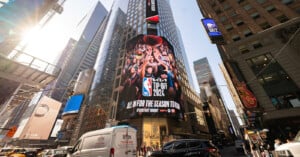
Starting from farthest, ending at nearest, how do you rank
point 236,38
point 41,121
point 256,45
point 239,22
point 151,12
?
point 41,121 → point 239,22 → point 236,38 → point 256,45 → point 151,12

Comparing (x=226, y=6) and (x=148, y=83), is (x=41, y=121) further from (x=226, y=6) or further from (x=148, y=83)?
(x=226, y=6)

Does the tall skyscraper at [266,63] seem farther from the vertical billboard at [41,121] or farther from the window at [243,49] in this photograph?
the vertical billboard at [41,121]

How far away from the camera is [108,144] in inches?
316

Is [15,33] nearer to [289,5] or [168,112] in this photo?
[168,112]

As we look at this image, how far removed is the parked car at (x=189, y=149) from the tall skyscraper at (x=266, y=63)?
14.0 m

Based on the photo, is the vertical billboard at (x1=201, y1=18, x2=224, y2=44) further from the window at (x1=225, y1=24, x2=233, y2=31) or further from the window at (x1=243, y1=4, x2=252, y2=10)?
the window at (x1=243, y1=4, x2=252, y2=10)

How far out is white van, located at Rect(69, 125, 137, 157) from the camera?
7.96 meters

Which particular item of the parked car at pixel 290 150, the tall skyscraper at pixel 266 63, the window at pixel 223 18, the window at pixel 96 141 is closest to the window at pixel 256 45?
the tall skyscraper at pixel 266 63

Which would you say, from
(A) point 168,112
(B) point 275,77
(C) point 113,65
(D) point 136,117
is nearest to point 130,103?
(D) point 136,117

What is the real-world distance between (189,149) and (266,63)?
69.6ft

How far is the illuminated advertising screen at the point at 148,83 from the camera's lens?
2484cm

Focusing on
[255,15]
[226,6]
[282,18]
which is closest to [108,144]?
[282,18]

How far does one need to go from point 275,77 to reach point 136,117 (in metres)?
23.3

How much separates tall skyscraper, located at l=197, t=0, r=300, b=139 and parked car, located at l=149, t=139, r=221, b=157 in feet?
46.1
